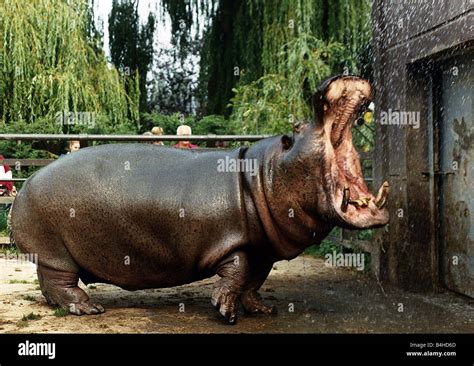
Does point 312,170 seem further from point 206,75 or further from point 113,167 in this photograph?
point 206,75

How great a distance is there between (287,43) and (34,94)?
164 inches

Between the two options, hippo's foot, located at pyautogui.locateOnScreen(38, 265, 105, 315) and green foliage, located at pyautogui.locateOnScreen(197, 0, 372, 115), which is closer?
hippo's foot, located at pyautogui.locateOnScreen(38, 265, 105, 315)

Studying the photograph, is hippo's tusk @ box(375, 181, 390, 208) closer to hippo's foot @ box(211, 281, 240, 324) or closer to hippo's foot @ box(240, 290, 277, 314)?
hippo's foot @ box(211, 281, 240, 324)

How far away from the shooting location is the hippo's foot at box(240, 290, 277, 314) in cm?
467

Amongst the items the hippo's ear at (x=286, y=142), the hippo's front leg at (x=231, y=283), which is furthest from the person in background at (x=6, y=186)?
the hippo's ear at (x=286, y=142)

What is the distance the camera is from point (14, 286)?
5.81 meters

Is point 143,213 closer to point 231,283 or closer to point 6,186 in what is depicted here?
point 231,283

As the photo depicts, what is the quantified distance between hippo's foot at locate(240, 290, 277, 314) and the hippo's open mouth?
998 mm

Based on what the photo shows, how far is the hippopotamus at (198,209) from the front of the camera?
409 cm

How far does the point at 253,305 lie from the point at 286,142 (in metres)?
1.07

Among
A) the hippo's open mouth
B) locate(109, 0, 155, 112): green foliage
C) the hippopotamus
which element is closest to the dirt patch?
the hippopotamus

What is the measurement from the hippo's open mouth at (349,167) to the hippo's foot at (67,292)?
1.69m

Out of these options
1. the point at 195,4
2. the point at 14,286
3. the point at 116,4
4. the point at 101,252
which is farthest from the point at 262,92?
the point at 101,252
